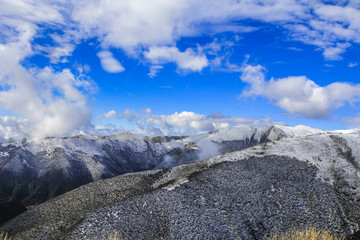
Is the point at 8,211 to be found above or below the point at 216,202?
below

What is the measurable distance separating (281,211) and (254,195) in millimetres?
4099

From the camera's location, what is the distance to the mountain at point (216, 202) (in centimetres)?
3225

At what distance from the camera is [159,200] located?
3581cm

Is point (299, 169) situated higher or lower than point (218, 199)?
higher

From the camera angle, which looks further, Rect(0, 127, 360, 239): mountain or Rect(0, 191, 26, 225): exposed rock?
Rect(0, 191, 26, 225): exposed rock

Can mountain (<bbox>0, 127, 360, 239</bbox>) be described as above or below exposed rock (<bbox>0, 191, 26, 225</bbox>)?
above

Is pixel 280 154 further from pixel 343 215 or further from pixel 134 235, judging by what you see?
pixel 134 235

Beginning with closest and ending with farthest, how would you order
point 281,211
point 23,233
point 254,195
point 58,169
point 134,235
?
point 134,235, point 23,233, point 281,211, point 254,195, point 58,169

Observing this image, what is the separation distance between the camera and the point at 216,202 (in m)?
36.1

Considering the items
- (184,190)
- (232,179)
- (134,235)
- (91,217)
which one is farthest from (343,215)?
(91,217)

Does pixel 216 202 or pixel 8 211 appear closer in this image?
pixel 216 202

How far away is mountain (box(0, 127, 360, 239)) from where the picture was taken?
32250 mm

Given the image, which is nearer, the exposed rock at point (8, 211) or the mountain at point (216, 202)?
the mountain at point (216, 202)

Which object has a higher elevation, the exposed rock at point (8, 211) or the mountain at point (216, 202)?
the mountain at point (216, 202)
